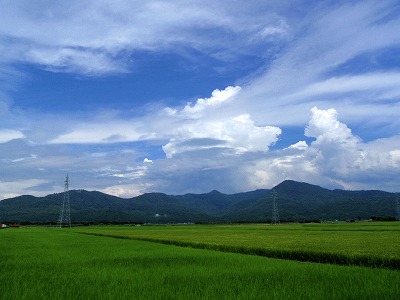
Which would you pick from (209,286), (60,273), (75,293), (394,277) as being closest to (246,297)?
(209,286)

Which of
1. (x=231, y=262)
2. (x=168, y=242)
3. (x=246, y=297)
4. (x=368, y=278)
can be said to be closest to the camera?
(x=246, y=297)

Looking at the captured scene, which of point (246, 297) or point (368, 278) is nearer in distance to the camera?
point (246, 297)

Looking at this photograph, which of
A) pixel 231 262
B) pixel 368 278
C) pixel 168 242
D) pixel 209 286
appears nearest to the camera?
pixel 209 286

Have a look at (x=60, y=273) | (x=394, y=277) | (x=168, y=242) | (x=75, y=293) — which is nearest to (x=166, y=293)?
(x=75, y=293)

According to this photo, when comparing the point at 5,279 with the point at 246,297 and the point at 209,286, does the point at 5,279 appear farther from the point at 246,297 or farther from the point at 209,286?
the point at 246,297

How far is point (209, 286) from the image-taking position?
31.0 feet

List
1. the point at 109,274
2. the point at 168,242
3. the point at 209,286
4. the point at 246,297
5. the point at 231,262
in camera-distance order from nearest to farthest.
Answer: the point at 246,297 < the point at 209,286 < the point at 109,274 < the point at 231,262 < the point at 168,242

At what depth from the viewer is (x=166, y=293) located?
8.50 meters

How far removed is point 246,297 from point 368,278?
172 inches

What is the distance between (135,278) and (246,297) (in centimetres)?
408

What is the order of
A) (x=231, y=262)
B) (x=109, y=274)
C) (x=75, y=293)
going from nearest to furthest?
(x=75, y=293)
(x=109, y=274)
(x=231, y=262)

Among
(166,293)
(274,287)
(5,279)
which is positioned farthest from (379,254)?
→ (5,279)

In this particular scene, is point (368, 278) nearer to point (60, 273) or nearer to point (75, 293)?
point (75, 293)

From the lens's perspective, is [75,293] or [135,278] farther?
[135,278]
